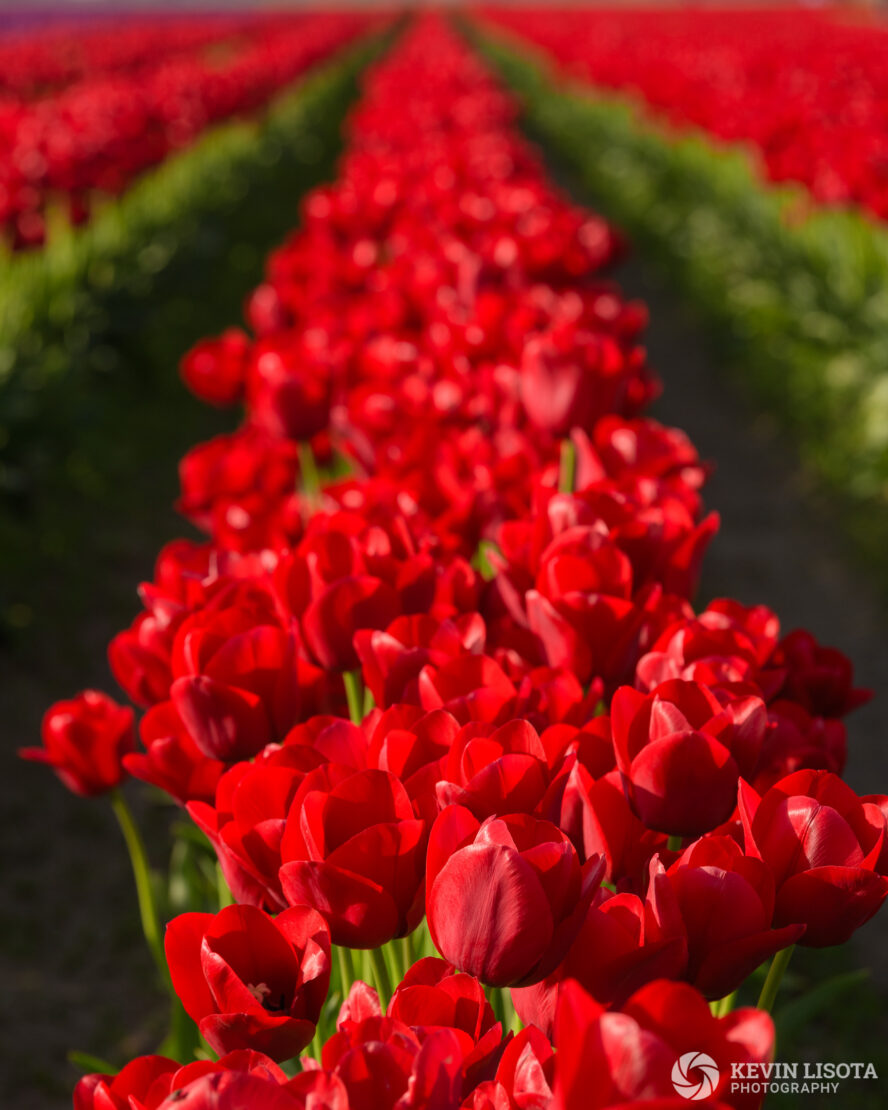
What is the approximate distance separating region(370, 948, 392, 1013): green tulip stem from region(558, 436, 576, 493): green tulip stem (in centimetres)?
88

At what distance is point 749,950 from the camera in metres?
0.75

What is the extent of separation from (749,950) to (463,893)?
194 mm

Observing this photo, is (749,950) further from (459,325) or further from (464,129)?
(464,129)

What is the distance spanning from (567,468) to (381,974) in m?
1.03

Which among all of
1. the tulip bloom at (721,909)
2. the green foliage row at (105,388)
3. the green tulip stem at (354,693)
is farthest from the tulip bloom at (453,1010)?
the green foliage row at (105,388)

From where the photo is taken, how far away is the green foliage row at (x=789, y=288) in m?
5.02

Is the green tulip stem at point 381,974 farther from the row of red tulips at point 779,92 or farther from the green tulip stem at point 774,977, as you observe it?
the row of red tulips at point 779,92

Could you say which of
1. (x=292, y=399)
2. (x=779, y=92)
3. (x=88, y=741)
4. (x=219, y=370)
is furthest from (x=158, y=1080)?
(x=779, y=92)

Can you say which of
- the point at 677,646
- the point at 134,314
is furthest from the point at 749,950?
the point at 134,314

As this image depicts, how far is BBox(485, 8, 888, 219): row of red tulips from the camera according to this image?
5.75 m

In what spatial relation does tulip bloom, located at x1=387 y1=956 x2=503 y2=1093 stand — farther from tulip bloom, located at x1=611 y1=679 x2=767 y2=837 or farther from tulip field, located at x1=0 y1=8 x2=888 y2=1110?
tulip bloom, located at x1=611 y1=679 x2=767 y2=837

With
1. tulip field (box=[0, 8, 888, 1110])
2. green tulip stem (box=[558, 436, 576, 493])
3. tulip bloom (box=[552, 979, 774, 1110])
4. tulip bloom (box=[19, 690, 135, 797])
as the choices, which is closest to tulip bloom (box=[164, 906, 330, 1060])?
tulip field (box=[0, 8, 888, 1110])

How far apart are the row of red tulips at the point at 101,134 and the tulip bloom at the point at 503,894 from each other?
4.98m

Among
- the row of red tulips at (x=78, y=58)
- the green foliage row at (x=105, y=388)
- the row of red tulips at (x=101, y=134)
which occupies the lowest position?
the green foliage row at (x=105, y=388)
